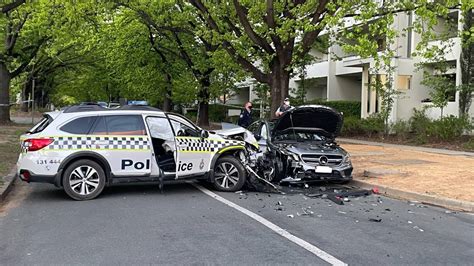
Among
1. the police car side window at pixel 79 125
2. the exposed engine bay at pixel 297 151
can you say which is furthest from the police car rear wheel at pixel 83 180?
the exposed engine bay at pixel 297 151

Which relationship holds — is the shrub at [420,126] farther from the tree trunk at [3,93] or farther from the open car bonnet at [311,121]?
the tree trunk at [3,93]

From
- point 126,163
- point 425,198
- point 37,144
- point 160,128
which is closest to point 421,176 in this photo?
point 425,198

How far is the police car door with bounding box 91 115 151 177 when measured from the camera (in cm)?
905

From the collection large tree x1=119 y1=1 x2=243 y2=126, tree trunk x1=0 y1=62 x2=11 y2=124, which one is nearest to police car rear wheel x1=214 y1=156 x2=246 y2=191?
large tree x1=119 y1=1 x2=243 y2=126

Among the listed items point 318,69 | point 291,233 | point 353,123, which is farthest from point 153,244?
point 318,69

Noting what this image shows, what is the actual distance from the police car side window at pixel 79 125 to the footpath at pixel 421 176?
5.98 m

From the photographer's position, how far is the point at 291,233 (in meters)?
6.59

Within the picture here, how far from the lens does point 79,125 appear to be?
9.02 metres

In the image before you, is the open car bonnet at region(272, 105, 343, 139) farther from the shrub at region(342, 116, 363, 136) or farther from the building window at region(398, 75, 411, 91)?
the building window at region(398, 75, 411, 91)

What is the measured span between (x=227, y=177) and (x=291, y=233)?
3566 millimetres

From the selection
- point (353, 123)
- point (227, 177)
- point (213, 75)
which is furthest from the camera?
point (213, 75)

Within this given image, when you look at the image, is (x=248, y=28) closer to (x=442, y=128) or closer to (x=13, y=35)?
(x=442, y=128)

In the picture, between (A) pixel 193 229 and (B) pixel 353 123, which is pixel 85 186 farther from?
(B) pixel 353 123

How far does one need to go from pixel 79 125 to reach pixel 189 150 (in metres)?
2.09
